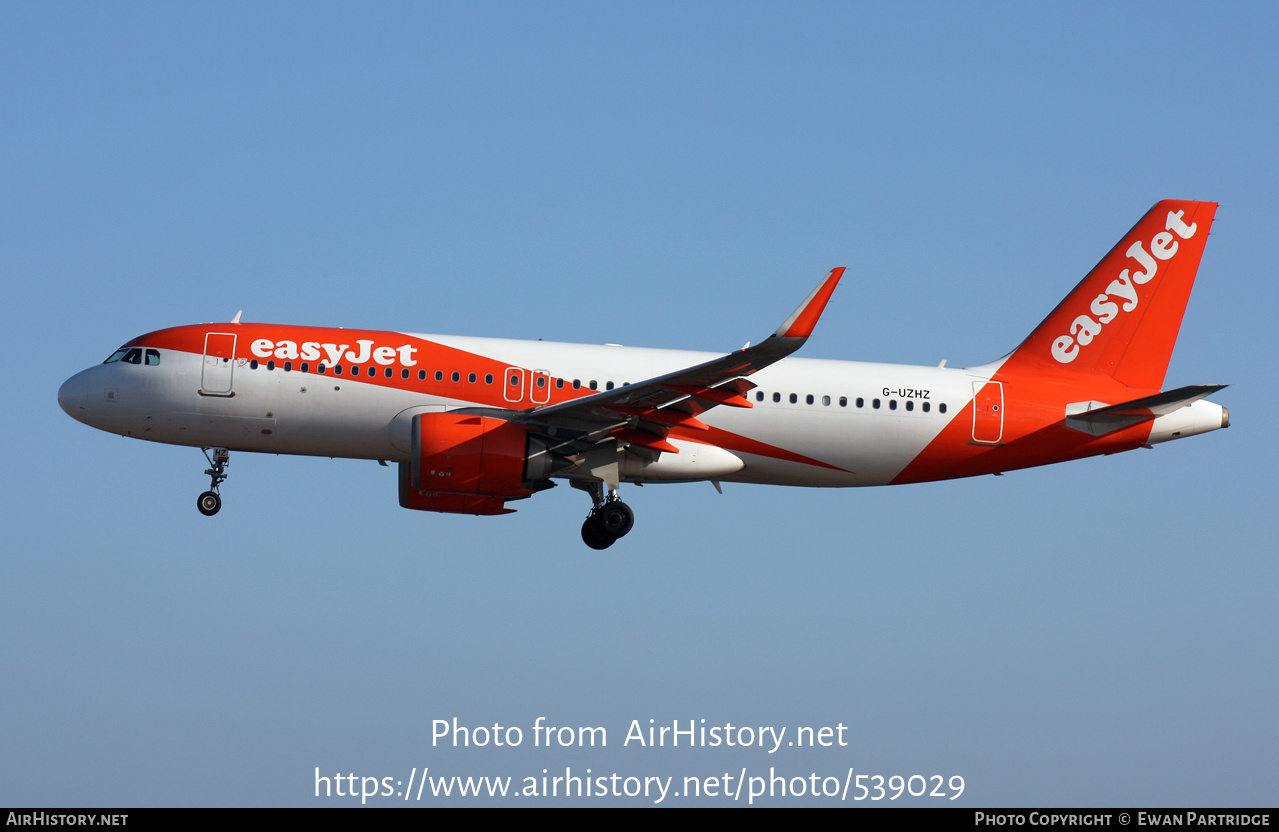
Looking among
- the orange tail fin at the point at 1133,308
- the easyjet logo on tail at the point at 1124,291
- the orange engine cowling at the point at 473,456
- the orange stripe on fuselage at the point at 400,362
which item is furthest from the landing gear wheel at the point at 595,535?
the easyjet logo on tail at the point at 1124,291

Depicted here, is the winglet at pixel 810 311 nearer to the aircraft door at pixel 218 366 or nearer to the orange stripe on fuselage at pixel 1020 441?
the orange stripe on fuselage at pixel 1020 441

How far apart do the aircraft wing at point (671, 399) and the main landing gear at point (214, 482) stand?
759 cm

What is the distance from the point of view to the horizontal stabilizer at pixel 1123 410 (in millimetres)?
34375

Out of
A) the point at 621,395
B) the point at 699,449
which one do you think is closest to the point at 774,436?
the point at 699,449

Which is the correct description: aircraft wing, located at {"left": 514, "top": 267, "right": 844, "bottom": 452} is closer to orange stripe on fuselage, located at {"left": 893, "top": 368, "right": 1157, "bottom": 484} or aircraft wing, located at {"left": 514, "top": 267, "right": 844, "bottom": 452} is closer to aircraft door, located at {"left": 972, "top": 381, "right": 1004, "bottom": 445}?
orange stripe on fuselage, located at {"left": 893, "top": 368, "right": 1157, "bottom": 484}

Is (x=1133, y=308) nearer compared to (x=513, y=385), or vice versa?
(x=513, y=385)

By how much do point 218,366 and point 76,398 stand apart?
3680 mm

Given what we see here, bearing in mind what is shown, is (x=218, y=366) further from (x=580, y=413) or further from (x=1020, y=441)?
(x=1020, y=441)

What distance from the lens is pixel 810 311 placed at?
93.6 ft

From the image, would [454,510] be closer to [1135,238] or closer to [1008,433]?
[1008,433]

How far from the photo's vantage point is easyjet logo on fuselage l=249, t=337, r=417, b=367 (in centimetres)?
3403

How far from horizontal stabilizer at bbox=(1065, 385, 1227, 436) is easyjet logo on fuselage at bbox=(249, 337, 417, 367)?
15.8m

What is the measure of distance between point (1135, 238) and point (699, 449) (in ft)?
43.2

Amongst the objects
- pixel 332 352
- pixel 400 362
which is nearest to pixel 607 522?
pixel 400 362
